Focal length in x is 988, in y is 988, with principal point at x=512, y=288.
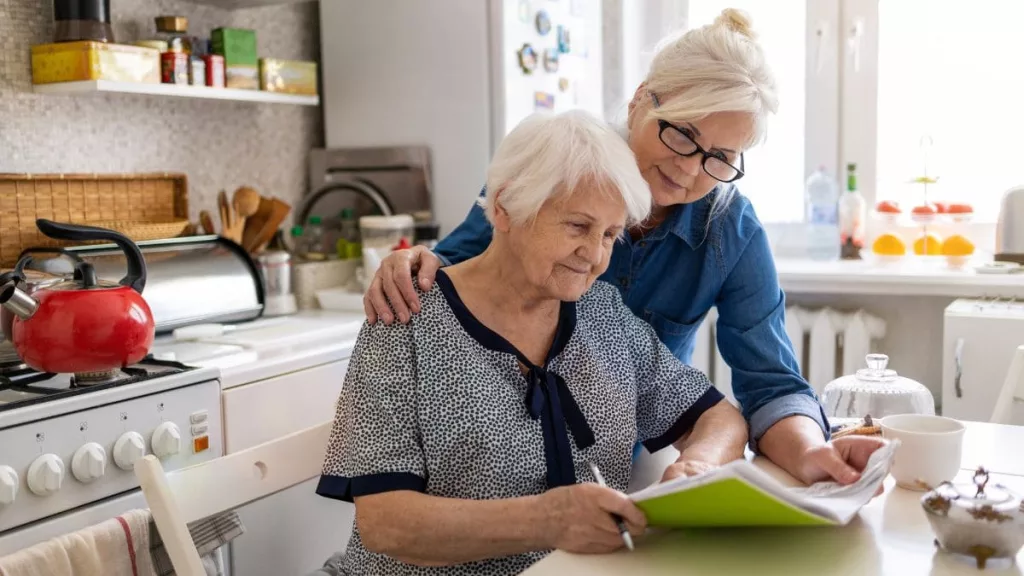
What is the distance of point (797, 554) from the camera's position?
1.04m

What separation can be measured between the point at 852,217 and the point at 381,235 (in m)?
1.40

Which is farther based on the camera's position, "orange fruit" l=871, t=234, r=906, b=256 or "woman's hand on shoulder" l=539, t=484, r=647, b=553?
"orange fruit" l=871, t=234, r=906, b=256

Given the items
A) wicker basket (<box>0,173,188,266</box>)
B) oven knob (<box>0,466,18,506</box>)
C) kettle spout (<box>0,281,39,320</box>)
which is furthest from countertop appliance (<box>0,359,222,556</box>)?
wicker basket (<box>0,173,188,266</box>)

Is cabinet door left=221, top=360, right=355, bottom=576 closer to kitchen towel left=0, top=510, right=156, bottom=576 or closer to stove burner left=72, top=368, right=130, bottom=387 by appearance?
stove burner left=72, top=368, right=130, bottom=387

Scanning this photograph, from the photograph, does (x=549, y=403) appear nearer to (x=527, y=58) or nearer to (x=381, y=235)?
(x=381, y=235)

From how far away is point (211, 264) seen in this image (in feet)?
7.89

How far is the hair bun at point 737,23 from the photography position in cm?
145

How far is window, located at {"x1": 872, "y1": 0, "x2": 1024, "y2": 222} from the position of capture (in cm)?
287

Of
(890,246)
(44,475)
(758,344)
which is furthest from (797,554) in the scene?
(890,246)

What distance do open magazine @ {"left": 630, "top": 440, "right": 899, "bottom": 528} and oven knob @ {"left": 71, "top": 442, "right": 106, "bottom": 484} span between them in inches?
41.8

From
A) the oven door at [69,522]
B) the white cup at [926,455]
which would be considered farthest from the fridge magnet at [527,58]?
the white cup at [926,455]

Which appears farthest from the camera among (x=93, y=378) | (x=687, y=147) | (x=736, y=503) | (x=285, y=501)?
(x=285, y=501)

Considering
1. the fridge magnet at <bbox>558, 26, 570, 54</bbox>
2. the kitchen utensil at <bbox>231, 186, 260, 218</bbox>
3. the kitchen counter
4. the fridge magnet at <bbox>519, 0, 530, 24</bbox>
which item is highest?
the fridge magnet at <bbox>519, 0, 530, 24</bbox>

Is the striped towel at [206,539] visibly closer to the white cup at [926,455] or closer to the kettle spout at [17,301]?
the kettle spout at [17,301]
